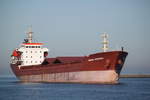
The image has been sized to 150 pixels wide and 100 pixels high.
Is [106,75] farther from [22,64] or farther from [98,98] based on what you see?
[22,64]

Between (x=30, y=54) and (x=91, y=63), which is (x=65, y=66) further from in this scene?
(x=30, y=54)

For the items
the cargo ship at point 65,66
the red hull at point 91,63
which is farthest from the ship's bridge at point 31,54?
the red hull at point 91,63

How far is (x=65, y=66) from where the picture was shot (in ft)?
196

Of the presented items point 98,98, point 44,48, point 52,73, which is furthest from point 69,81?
point 98,98

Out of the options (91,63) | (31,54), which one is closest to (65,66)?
(91,63)

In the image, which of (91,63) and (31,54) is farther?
(31,54)

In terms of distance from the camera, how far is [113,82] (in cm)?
5609

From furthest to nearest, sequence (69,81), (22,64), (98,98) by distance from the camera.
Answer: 1. (22,64)
2. (69,81)
3. (98,98)

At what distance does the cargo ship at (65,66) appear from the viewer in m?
55.0

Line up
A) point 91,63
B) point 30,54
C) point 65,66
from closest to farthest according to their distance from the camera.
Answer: point 91,63 → point 65,66 → point 30,54

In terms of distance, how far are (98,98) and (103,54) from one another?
14831mm

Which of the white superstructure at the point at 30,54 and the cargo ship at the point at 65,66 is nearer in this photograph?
the cargo ship at the point at 65,66

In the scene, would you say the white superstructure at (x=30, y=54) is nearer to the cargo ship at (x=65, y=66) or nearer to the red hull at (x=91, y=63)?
the cargo ship at (x=65, y=66)

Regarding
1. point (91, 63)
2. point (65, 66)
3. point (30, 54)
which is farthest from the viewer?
point (30, 54)
